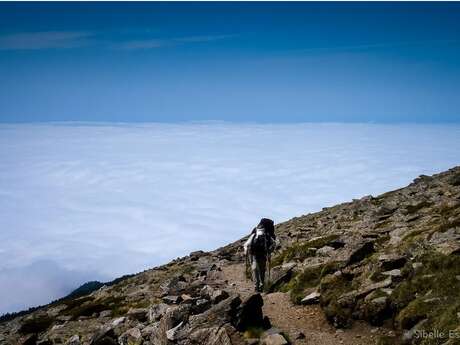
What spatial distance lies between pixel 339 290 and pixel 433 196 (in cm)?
2545

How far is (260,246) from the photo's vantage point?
1981 centimetres

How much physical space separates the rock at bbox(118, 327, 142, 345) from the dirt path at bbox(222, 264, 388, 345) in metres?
5.45

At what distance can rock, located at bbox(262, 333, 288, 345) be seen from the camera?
1188cm

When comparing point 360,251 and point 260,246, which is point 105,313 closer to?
point 260,246

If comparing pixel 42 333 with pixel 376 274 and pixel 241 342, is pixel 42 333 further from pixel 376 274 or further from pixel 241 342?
pixel 376 274

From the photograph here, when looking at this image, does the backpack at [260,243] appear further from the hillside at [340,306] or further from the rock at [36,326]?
the rock at [36,326]

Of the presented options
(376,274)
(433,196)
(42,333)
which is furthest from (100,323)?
(433,196)

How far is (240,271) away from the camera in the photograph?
103ft

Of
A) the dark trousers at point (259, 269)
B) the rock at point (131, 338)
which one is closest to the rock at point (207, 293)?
the dark trousers at point (259, 269)

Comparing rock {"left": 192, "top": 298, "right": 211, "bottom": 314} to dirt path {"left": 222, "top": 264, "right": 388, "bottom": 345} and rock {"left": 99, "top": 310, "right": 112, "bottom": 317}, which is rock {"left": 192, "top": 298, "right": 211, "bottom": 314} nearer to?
dirt path {"left": 222, "top": 264, "right": 388, "bottom": 345}

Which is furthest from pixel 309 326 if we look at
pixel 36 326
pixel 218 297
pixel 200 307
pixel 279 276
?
pixel 36 326

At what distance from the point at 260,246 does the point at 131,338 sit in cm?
763

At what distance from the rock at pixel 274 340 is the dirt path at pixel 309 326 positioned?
814 mm

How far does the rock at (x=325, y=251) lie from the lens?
24.2 meters
